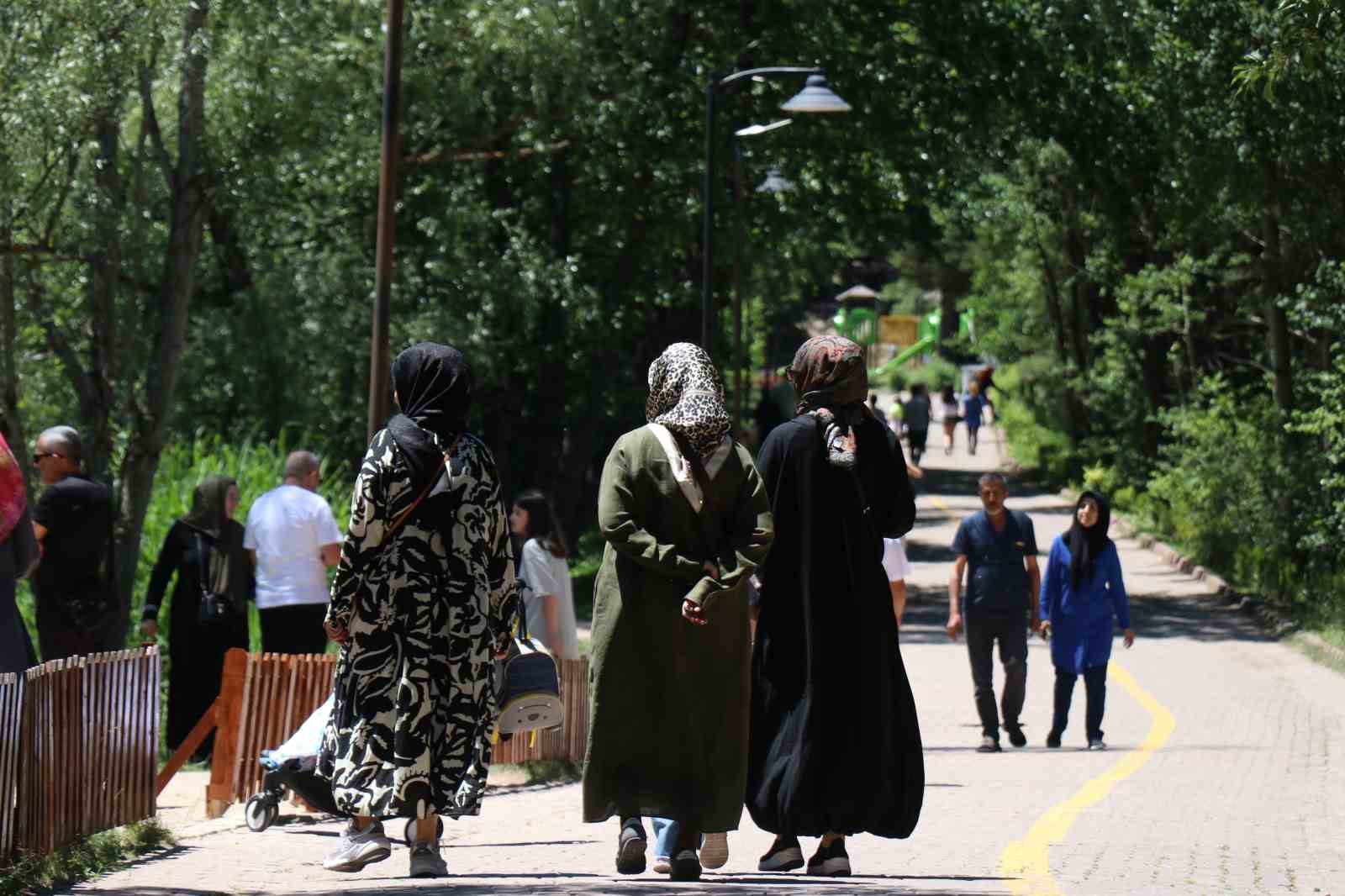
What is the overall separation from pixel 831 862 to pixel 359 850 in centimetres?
160

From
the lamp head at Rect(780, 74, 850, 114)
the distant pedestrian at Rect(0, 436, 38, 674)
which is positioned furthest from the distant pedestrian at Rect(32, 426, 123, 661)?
the lamp head at Rect(780, 74, 850, 114)

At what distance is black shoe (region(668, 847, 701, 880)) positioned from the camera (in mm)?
7289

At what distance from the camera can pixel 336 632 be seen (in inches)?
290

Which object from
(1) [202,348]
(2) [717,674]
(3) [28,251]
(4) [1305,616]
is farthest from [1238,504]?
(2) [717,674]

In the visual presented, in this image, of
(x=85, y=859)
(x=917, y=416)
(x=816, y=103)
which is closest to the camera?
(x=85, y=859)

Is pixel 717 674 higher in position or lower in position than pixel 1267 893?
higher

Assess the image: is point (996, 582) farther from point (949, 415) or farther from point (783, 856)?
point (949, 415)

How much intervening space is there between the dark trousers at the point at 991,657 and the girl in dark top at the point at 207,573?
443 centimetres

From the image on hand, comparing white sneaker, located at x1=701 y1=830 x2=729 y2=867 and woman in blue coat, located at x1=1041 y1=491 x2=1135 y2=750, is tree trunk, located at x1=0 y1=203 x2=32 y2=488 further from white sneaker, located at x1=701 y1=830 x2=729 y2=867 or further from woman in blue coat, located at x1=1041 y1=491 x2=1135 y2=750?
white sneaker, located at x1=701 y1=830 x2=729 y2=867

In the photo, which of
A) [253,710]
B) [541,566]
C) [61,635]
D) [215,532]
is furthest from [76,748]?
[215,532]

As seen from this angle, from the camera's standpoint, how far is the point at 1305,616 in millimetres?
22656

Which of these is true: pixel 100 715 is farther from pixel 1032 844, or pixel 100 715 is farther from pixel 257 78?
pixel 257 78

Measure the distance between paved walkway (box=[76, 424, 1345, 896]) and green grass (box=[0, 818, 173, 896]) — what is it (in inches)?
4.3

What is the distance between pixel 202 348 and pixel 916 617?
9296 mm
